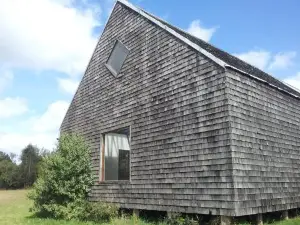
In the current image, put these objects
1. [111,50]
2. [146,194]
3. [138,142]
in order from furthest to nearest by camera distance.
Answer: [111,50] < [138,142] < [146,194]

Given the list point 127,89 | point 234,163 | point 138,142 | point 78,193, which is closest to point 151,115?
point 138,142

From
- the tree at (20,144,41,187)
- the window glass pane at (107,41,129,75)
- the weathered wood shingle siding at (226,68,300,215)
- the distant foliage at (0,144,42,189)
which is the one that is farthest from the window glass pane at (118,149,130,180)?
the distant foliage at (0,144,42,189)

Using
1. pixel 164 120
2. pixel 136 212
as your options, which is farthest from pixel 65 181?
pixel 164 120

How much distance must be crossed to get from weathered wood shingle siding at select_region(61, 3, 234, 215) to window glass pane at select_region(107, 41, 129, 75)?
13.6 inches

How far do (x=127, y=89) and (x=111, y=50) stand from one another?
3021 mm

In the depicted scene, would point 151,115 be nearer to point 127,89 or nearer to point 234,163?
point 127,89

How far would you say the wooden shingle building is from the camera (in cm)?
977

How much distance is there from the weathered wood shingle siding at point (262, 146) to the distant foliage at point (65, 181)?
736cm

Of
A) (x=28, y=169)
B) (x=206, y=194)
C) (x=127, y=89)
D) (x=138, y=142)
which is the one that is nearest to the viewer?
(x=206, y=194)

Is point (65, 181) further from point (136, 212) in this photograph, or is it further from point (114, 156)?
point (136, 212)

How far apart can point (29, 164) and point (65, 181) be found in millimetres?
55849

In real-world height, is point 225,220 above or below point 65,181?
below

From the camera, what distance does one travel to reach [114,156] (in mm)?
17078

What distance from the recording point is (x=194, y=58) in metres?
11.2
